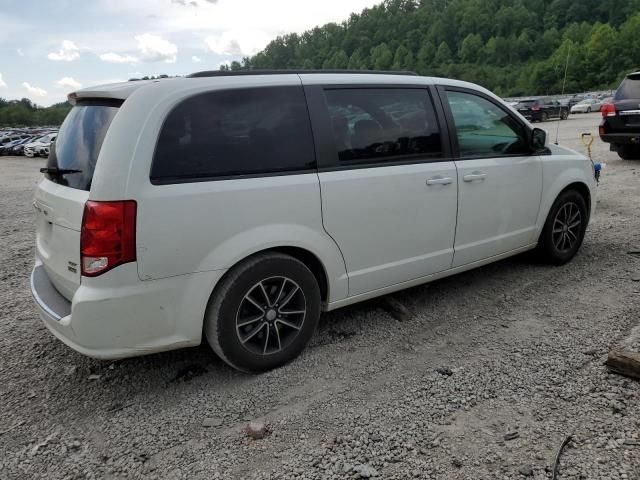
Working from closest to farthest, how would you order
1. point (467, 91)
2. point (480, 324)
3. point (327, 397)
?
point (327, 397) → point (480, 324) → point (467, 91)

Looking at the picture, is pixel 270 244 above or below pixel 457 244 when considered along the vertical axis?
above

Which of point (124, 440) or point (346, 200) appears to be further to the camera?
point (346, 200)

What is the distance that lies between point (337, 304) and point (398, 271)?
1.76 ft

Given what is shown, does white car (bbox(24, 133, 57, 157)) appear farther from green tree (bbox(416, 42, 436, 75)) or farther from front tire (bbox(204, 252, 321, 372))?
green tree (bbox(416, 42, 436, 75))

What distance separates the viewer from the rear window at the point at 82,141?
2.84 meters

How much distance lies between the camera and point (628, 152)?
11.5 m

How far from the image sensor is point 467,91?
13.8 ft

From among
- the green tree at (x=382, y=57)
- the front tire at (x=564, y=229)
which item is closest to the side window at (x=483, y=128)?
the front tire at (x=564, y=229)

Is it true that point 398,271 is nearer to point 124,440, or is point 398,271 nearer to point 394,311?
point 394,311

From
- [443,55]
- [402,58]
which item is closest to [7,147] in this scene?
[443,55]

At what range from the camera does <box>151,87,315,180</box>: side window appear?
9.19 ft

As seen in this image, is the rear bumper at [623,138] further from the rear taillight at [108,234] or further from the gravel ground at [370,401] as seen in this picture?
the rear taillight at [108,234]

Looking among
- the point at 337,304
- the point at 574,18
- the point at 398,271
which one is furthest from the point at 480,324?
the point at 574,18

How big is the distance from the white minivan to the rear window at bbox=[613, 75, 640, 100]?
8126mm
